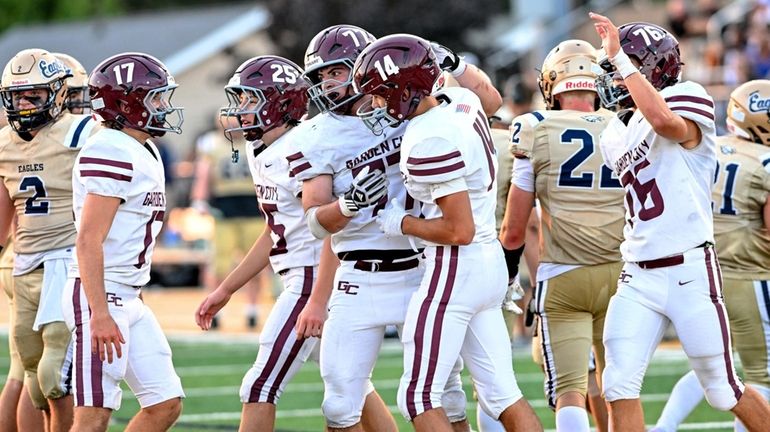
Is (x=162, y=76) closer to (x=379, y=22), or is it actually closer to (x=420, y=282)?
(x=420, y=282)

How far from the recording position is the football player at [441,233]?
5781 mm

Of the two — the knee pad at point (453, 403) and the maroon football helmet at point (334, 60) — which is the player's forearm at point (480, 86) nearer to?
the maroon football helmet at point (334, 60)

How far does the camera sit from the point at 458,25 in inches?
937

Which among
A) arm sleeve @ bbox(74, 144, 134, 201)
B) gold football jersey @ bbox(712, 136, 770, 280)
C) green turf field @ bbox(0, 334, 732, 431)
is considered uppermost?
arm sleeve @ bbox(74, 144, 134, 201)

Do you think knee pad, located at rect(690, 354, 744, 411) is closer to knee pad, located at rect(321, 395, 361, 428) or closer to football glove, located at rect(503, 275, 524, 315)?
football glove, located at rect(503, 275, 524, 315)

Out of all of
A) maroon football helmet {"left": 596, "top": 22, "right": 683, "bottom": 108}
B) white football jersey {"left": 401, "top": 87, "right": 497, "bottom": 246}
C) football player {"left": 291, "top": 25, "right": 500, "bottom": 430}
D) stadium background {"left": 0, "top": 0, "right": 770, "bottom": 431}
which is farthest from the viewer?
stadium background {"left": 0, "top": 0, "right": 770, "bottom": 431}

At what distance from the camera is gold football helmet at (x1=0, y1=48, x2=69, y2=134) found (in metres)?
7.10

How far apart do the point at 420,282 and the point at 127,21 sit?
95.4 ft

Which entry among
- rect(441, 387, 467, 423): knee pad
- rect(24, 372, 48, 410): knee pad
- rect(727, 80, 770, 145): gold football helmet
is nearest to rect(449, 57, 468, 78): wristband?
rect(441, 387, 467, 423): knee pad

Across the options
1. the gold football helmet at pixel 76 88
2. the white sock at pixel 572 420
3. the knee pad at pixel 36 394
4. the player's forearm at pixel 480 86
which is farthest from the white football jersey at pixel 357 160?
the gold football helmet at pixel 76 88

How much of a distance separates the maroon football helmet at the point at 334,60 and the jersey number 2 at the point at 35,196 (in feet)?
4.95

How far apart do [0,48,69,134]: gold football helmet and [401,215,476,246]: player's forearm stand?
7.41ft

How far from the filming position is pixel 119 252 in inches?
240

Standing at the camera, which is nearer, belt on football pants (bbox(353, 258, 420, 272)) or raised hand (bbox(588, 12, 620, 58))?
raised hand (bbox(588, 12, 620, 58))
